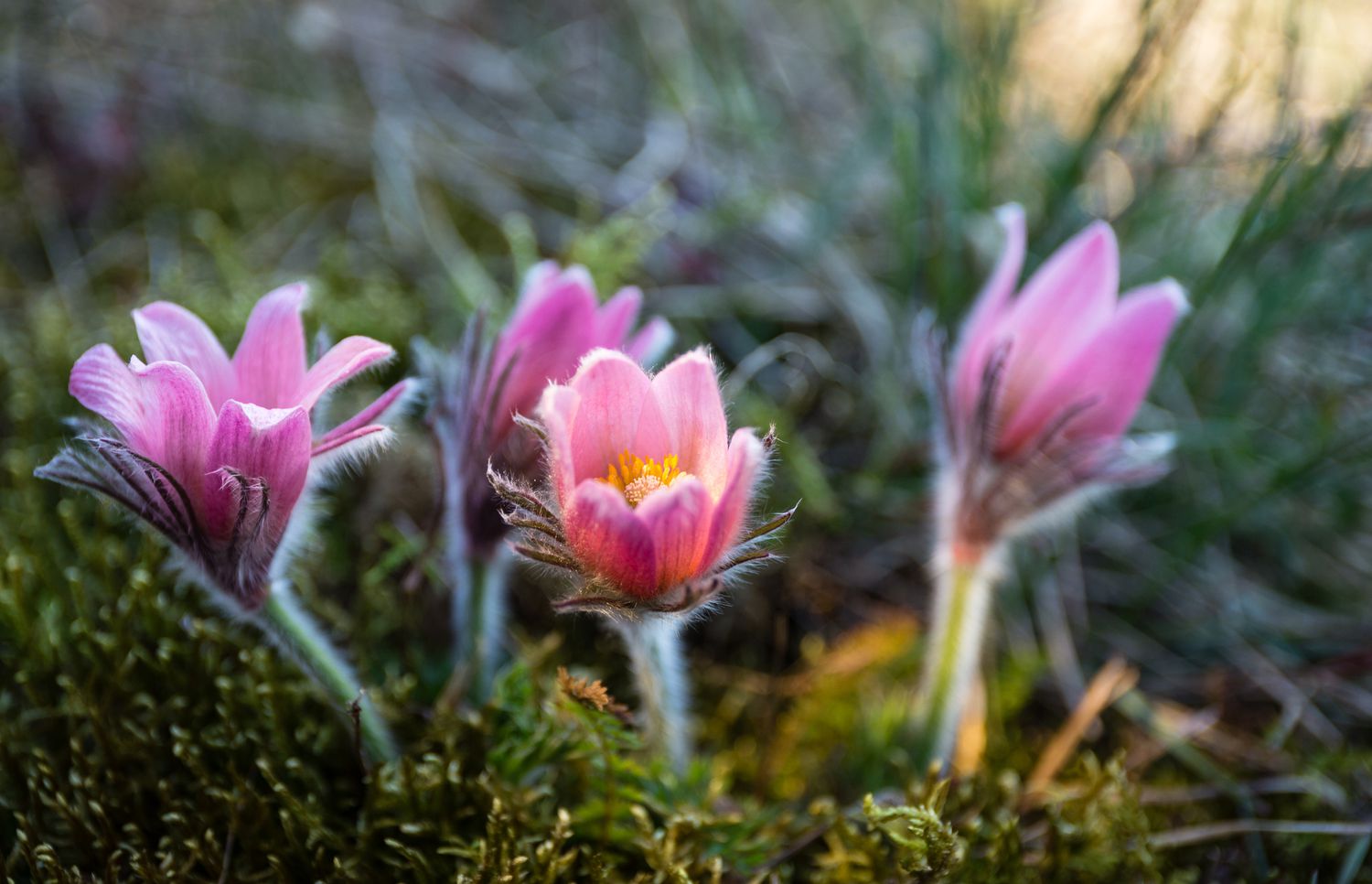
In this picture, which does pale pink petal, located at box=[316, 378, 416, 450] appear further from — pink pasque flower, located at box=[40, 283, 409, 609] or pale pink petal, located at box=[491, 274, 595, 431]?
pale pink petal, located at box=[491, 274, 595, 431]

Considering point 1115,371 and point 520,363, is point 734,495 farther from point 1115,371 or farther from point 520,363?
point 1115,371

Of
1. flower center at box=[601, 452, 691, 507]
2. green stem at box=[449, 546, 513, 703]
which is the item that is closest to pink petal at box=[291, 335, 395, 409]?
flower center at box=[601, 452, 691, 507]

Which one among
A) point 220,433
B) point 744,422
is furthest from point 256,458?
point 744,422

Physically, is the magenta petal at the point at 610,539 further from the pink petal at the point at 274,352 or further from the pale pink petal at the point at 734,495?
the pink petal at the point at 274,352

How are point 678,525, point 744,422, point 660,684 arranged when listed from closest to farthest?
1. point 678,525
2. point 660,684
3. point 744,422

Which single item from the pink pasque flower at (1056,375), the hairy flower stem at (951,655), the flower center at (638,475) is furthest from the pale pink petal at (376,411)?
the hairy flower stem at (951,655)
